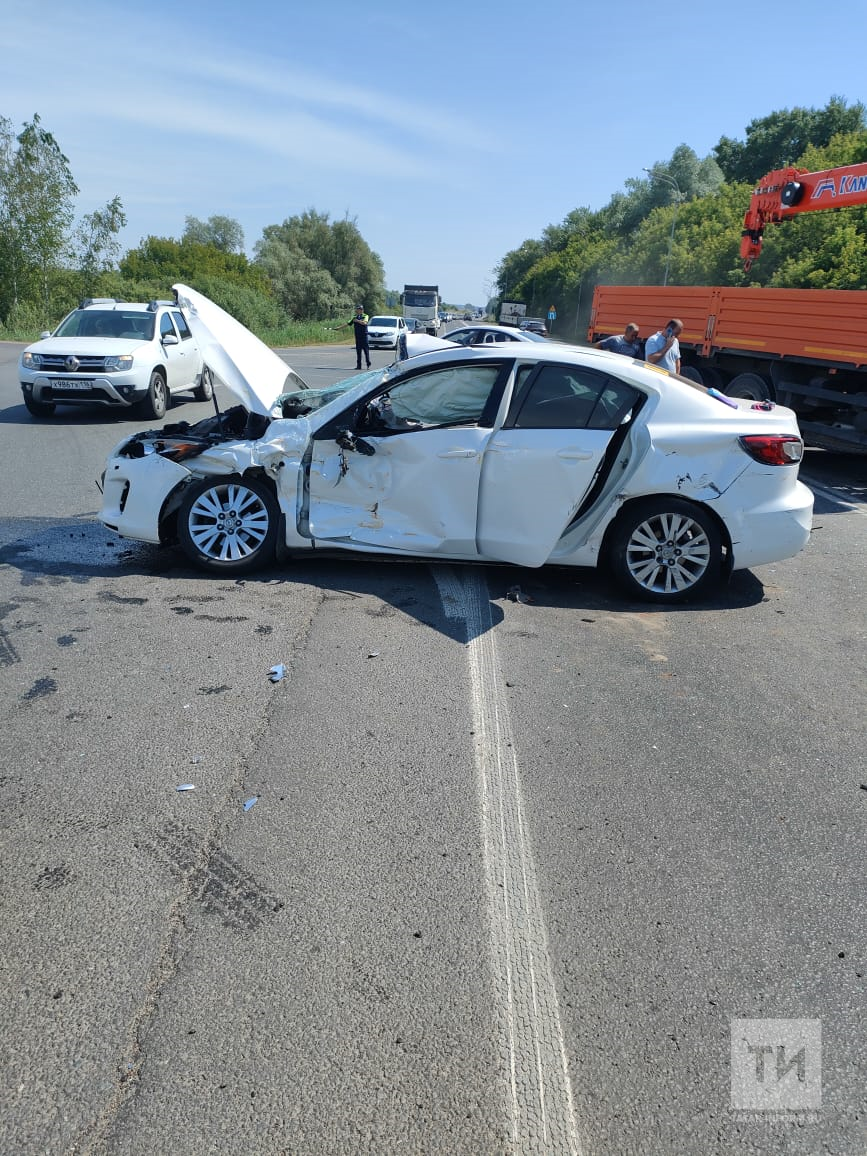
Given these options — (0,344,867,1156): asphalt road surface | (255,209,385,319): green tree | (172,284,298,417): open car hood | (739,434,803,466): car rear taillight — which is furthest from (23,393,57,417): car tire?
(255,209,385,319): green tree

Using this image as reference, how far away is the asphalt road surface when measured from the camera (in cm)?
214

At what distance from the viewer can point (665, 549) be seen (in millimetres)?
5754

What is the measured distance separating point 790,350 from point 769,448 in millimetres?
7020

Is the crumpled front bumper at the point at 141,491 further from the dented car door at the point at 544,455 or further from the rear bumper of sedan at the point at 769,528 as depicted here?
the rear bumper of sedan at the point at 769,528

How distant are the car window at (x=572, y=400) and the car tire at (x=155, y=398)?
8.98 metres

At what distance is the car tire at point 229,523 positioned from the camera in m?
5.88

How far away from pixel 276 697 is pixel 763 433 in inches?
145

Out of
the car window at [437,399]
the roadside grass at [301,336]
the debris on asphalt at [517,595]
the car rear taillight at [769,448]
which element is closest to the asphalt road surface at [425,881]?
the debris on asphalt at [517,595]

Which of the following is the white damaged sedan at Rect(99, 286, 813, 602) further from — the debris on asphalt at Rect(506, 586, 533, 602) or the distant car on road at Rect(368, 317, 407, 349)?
the distant car on road at Rect(368, 317, 407, 349)

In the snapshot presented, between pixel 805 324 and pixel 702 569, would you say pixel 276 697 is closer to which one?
pixel 702 569

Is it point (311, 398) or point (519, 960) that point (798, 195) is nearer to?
point (311, 398)

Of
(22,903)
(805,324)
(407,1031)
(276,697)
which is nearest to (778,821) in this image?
(407,1031)

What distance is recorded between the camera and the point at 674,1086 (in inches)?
86.7

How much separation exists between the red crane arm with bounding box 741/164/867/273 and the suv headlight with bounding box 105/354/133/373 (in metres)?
10.3
